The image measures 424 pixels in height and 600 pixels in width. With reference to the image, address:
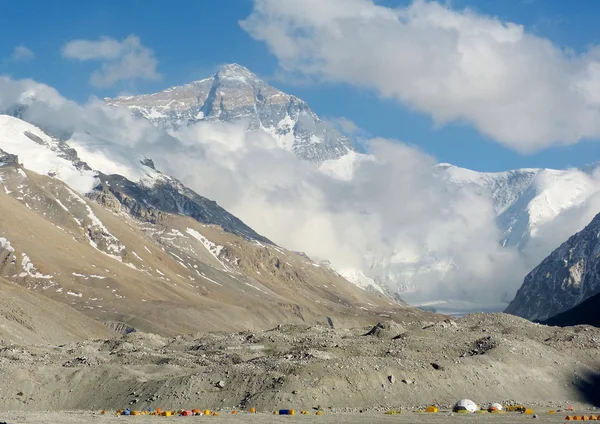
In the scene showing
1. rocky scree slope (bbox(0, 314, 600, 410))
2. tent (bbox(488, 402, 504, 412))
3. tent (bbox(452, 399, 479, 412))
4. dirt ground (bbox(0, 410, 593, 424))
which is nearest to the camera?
dirt ground (bbox(0, 410, 593, 424))

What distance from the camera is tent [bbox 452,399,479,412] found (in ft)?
292

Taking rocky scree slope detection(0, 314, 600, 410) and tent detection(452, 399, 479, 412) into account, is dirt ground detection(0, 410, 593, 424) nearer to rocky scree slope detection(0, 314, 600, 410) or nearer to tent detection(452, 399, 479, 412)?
tent detection(452, 399, 479, 412)

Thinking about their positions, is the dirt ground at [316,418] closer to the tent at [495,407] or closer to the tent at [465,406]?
the tent at [465,406]

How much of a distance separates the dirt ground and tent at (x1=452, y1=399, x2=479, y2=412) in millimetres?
2135

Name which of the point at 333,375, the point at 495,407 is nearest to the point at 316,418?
the point at 333,375

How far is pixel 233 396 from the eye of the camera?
93188 mm

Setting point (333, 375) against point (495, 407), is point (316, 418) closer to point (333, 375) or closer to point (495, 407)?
point (333, 375)

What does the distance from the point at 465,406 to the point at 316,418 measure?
652 inches

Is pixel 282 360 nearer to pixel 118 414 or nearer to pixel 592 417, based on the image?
pixel 118 414

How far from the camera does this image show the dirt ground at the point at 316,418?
80.1 metres

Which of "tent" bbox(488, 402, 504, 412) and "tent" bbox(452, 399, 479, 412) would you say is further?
"tent" bbox(488, 402, 504, 412)

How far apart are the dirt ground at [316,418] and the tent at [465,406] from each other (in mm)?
2135

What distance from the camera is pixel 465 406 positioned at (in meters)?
89.1

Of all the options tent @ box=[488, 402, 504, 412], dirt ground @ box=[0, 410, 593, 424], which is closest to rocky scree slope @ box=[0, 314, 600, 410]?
tent @ box=[488, 402, 504, 412]
